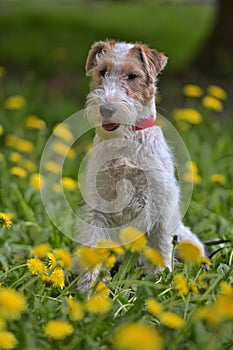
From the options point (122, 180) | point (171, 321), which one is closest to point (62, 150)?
point (122, 180)

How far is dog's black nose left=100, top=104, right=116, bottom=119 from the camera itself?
3898 mm

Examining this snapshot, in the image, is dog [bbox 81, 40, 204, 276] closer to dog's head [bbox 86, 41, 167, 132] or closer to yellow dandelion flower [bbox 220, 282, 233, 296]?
dog's head [bbox 86, 41, 167, 132]

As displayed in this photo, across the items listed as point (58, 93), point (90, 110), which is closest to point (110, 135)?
point (90, 110)

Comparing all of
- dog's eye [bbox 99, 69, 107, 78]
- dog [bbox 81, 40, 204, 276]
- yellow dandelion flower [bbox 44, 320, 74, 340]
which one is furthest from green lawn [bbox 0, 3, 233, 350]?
dog's eye [bbox 99, 69, 107, 78]

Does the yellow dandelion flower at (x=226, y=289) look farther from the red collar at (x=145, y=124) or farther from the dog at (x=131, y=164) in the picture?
the red collar at (x=145, y=124)

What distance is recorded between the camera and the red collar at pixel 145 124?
4238mm

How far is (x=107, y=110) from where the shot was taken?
3.91m

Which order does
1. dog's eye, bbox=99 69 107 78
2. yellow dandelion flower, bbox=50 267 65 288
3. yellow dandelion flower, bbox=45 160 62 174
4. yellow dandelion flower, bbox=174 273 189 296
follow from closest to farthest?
yellow dandelion flower, bbox=174 273 189 296 < yellow dandelion flower, bbox=50 267 65 288 < dog's eye, bbox=99 69 107 78 < yellow dandelion flower, bbox=45 160 62 174

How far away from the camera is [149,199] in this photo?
4.34 metres

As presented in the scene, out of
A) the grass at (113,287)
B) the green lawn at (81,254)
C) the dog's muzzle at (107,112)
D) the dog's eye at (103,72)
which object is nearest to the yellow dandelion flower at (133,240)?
the green lawn at (81,254)

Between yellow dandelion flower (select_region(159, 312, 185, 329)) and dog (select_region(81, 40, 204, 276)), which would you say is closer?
yellow dandelion flower (select_region(159, 312, 185, 329))

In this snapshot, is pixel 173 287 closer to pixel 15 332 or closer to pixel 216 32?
pixel 15 332

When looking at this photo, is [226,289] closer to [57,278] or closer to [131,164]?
[57,278]

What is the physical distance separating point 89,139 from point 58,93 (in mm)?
1895
